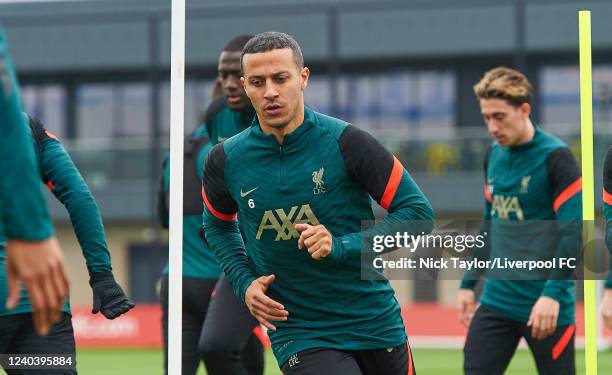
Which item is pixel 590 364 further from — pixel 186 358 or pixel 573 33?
pixel 573 33

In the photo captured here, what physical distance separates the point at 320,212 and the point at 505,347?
95.9 inches

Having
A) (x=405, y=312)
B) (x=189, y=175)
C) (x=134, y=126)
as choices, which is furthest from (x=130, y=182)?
(x=189, y=175)

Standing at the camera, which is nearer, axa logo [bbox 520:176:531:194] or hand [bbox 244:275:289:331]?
hand [bbox 244:275:289:331]

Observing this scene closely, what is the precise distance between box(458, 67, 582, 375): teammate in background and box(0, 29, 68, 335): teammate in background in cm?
408

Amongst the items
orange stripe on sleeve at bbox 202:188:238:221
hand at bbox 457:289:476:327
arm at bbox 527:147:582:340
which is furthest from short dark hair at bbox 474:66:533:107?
orange stripe on sleeve at bbox 202:188:238:221

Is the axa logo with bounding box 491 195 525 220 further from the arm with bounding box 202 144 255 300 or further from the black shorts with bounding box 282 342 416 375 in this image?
the arm with bounding box 202 144 255 300

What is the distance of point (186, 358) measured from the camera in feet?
28.2

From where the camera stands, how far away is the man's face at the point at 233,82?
774 centimetres

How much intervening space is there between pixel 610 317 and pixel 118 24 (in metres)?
32.7

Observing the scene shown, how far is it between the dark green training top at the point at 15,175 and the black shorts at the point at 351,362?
1.98 meters

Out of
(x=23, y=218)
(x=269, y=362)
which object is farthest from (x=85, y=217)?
(x=269, y=362)

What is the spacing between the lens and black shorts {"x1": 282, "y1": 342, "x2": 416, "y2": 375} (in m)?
5.46

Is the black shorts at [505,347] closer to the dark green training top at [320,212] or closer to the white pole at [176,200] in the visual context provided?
the dark green training top at [320,212]

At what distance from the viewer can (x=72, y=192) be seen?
5.45m
